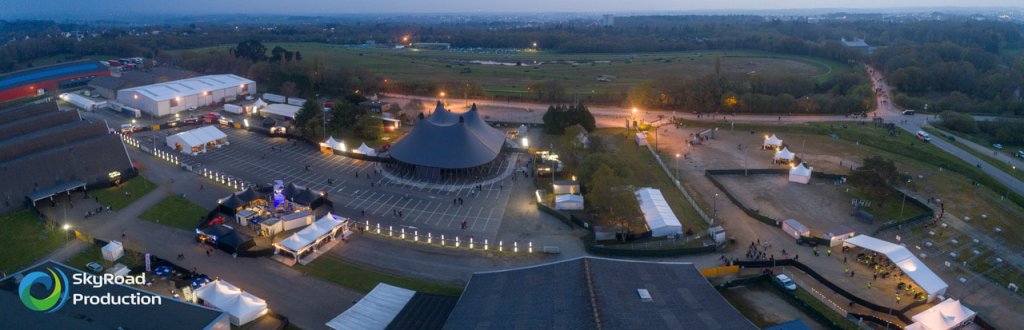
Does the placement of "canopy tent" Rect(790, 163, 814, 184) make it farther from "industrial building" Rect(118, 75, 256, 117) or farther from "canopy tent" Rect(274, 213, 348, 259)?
"industrial building" Rect(118, 75, 256, 117)

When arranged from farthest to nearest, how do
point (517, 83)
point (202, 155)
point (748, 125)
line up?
point (517, 83)
point (748, 125)
point (202, 155)

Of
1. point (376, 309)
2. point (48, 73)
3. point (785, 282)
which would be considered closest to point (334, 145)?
point (376, 309)

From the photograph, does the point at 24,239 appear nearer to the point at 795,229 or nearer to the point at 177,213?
the point at 177,213

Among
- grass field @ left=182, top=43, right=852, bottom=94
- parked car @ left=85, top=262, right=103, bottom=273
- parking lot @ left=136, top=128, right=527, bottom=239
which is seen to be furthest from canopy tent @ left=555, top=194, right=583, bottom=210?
grass field @ left=182, top=43, right=852, bottom=94

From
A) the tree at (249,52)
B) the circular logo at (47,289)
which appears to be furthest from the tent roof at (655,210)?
the tree at (249,52)

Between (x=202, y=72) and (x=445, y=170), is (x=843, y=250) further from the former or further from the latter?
(x=202, y=72)

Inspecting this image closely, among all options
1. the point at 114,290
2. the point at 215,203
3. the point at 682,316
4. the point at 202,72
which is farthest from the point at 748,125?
the point at 202,72
